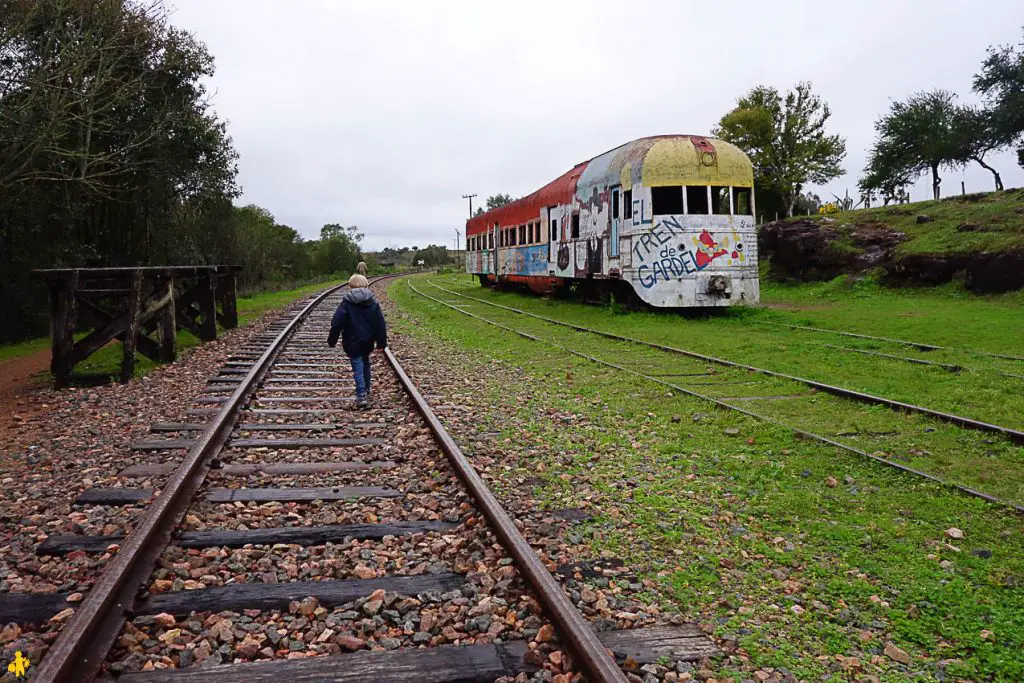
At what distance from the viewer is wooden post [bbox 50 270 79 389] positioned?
9.18 metres

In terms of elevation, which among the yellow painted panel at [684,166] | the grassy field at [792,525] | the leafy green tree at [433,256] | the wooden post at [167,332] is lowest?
the grassy field at [792,525]

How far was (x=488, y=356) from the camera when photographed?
11.9 meters

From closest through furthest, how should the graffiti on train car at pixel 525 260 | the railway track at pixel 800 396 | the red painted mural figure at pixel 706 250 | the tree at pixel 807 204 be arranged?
the railway track at pixel 800 396 < the red painted mural figure at pixel 706 250 < the graffiti on train car at pixel 525 260 < the tree at pixel 807 204

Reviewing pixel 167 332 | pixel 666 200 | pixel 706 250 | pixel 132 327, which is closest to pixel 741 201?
pixel 706 250

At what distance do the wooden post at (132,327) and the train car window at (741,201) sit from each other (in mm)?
11409

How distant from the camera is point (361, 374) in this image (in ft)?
26.0

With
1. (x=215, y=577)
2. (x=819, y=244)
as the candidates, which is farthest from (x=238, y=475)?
(x=819, y=244)

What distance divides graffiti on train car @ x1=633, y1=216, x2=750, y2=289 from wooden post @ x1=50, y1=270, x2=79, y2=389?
10443mm

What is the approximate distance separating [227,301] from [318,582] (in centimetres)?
1441

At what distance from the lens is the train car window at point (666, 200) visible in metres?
15.4

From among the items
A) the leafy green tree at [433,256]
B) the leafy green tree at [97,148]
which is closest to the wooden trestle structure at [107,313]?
the leafy green tree at [97,148]

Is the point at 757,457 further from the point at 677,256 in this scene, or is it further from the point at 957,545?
the point at 677,256

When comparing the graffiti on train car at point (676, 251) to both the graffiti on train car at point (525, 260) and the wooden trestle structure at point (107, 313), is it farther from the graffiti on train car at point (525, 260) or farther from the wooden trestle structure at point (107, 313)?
the wooden trestle structure at point (107, 313)

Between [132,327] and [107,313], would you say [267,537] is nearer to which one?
[132,327]
